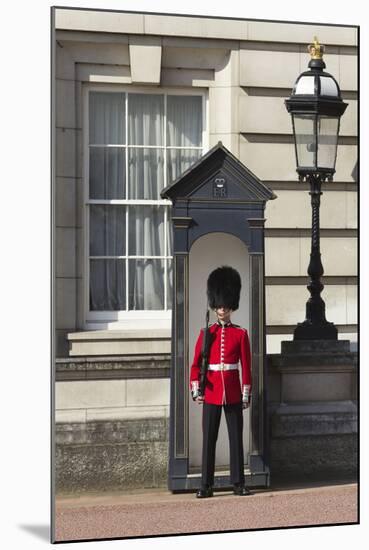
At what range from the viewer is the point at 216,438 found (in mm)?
5898

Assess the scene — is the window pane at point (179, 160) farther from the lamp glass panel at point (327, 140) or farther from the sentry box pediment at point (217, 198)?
the lamp glass panel at point (327, 140)

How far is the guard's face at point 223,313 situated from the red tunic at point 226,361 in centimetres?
5

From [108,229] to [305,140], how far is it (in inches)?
48.0

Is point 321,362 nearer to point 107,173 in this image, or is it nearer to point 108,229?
point 108,229

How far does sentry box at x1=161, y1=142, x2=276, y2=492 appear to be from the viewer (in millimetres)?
5750

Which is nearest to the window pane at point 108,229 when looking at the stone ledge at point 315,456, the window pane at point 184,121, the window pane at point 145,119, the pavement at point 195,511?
the window pane at point 145,119

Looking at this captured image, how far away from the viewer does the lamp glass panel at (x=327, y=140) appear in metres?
6.06

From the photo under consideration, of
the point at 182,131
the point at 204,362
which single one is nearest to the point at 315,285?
the point at 204,362

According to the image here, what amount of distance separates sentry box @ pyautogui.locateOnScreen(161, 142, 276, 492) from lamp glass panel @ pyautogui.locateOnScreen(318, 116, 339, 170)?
0.49 metres

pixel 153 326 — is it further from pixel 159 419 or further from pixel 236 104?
pixel 236 104

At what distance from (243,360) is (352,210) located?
1.09 m

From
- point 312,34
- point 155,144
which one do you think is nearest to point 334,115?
point 312,34

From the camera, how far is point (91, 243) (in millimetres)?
5754

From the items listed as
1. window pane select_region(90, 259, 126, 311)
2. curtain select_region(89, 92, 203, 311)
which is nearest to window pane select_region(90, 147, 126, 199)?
curtain select_region(89, 92, 203, 311)
